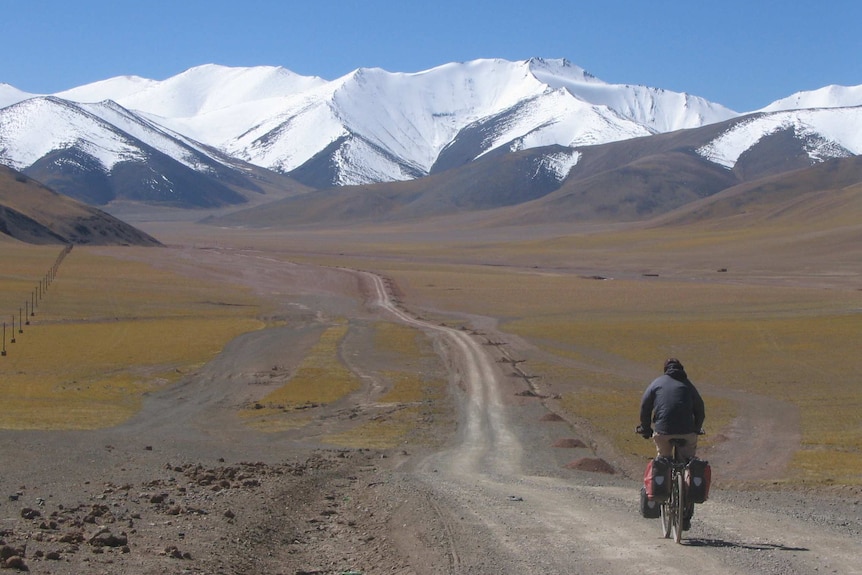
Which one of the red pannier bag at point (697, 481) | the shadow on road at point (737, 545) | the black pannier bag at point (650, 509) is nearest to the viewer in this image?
the shadow on road at point (737, 545)

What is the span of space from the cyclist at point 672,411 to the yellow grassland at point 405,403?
12545 mm

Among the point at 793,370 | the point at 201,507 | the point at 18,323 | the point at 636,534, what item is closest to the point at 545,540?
the point at 636,534

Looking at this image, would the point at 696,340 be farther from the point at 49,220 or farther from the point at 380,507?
the point at 49,220

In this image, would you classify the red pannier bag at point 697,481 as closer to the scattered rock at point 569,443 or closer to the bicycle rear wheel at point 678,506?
the bicycle rear wheel at point 678,506

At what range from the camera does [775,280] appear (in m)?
90.4

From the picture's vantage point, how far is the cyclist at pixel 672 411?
37.0ft

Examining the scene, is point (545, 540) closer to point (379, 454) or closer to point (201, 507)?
point (201, 507)

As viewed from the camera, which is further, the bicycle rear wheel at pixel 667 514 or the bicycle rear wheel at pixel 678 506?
the bicycle rear wheel at pixel 667 514

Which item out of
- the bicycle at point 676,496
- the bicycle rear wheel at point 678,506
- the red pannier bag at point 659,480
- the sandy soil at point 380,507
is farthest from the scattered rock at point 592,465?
the bicycle rear wheel at point 678,506

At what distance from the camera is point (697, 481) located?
36.1ft

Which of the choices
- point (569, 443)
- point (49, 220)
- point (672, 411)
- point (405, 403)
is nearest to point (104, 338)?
point (405, 403)

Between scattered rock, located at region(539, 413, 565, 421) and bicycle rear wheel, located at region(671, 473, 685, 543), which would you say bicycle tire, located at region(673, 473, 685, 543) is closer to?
bicycle rear wheel, located at region(671, 473, 685, 543)

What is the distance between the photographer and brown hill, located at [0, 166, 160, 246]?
125m

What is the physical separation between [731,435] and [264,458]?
35.9 feet
